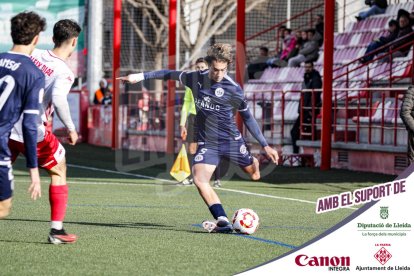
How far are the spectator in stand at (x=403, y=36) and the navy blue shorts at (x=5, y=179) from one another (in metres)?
17.6

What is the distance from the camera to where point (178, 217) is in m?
13.7

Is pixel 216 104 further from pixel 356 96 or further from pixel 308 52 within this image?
pixel 308 52

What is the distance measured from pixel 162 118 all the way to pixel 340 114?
813 cm

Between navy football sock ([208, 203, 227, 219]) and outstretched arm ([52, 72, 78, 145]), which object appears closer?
outstretched arm ([52, 72, 78, 145])

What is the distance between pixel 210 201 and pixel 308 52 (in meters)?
19.2

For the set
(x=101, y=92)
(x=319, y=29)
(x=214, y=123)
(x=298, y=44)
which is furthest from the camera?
(x=101, y=92)

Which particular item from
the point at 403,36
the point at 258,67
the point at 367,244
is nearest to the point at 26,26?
the point at 367,244

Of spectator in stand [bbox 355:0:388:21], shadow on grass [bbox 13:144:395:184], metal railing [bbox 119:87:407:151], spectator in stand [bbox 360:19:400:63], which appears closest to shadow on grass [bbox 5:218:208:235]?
shadow on grass [bbox 13:144:395:184]

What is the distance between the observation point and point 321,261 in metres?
7.90

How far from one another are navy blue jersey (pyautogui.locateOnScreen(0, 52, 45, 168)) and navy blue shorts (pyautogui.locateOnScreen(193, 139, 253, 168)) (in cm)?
333

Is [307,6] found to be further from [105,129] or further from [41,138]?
[41,138]

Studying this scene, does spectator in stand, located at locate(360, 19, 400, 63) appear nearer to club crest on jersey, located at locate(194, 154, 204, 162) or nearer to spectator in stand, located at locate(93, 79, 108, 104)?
spectator in stand, located at locate(93, 79, 108, 104)

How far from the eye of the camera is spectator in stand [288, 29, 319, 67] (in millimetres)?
30828

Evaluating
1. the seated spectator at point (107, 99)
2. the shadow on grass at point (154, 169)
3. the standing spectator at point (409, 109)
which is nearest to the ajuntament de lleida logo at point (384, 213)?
the standing spectator at point (409, 109)
